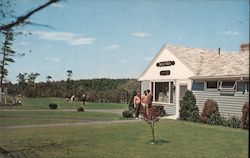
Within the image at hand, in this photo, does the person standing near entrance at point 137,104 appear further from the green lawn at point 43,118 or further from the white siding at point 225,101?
the white siding at point 225,101

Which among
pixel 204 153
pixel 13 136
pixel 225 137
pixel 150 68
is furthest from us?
pixel 150 68

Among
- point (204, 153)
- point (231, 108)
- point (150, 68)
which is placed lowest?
point (204, 153)

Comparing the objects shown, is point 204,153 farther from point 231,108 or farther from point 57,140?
point 231,108

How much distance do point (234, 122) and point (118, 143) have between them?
31.9 ft

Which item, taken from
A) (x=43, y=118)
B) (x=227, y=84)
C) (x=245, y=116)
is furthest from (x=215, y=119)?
(x=43, y=118)

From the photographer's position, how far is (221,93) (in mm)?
21625

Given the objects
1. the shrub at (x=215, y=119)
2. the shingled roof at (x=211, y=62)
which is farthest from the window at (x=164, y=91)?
the shrub at (x=215, y=119)

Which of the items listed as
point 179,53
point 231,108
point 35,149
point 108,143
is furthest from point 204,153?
point 179,53

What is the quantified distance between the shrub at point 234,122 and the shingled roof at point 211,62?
2587 millimetres

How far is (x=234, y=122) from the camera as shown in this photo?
19781 millimetres

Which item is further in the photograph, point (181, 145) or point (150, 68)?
point (150, 68)

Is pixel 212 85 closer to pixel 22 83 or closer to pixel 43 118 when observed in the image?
pixel 43 118

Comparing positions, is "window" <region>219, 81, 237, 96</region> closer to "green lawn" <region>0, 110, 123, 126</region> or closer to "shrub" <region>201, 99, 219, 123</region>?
"shrub" <region>201, 99, 219, 123</region>

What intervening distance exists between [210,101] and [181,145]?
992cm
